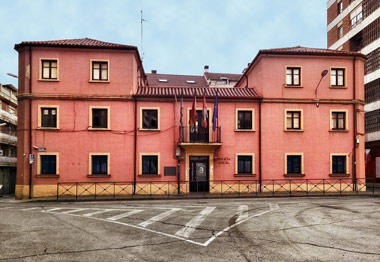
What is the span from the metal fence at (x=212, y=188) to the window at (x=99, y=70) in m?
7.06

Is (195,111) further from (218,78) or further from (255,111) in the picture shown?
(218,78)

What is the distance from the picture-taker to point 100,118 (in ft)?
74.9

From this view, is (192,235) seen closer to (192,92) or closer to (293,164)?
(192,92)

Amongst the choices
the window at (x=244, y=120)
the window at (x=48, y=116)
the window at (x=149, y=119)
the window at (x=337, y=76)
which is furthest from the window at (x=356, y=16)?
the window at (x=48, y=116)

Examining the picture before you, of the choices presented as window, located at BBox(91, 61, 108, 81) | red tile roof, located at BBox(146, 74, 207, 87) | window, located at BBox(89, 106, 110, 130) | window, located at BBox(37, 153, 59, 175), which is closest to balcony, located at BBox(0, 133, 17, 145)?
window, located at BBox(37, 153, 59, 175)

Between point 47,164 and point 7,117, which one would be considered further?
point 7,117

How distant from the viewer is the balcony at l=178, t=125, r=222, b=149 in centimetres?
2259

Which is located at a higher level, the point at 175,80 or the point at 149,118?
the point at 175,80

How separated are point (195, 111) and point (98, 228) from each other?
12.8 metres

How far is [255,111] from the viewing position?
24016 millimetres

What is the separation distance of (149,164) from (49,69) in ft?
30.2

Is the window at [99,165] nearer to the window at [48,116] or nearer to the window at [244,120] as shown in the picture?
the window at [48,116]

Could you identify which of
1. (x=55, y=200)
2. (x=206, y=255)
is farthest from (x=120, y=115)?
(x=206, y=255)

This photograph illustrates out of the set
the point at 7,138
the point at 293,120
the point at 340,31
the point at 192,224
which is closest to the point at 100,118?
the point at 293,120
